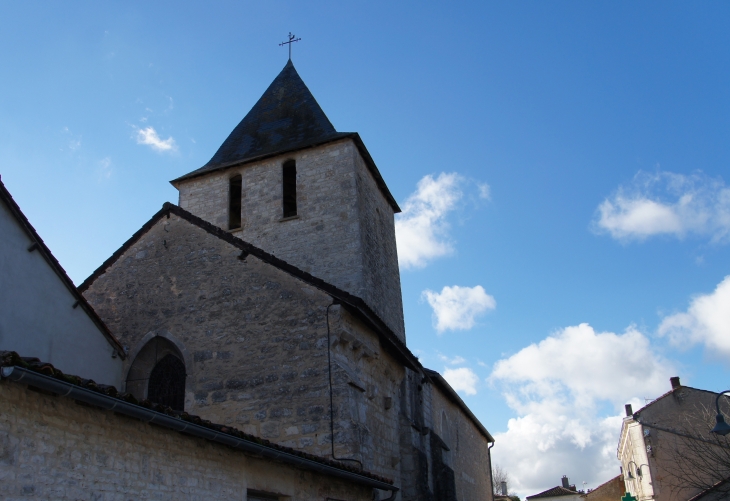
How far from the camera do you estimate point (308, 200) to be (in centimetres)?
1508

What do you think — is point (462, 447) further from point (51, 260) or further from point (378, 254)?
point (51, 260)

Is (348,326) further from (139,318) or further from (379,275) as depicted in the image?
(379,275)

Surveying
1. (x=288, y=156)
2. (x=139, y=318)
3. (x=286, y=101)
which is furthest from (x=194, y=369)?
(x=286, y=101)

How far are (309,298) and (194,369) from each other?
201 cm

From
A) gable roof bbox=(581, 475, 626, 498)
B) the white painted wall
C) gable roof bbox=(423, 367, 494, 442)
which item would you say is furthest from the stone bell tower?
gable roof bbox=(581, 475, 626, 498)

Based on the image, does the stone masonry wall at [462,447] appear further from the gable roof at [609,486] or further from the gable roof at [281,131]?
the gable roof at [609,486]

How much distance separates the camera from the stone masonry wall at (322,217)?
1417 cm

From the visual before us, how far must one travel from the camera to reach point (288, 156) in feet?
52.0

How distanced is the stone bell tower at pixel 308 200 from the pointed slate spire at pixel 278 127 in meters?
0.03

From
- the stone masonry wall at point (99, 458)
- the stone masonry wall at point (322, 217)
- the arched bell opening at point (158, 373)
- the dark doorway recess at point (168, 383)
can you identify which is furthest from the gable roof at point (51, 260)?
the stone masonry wall at point (322, 217)

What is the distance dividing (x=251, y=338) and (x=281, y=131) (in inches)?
348

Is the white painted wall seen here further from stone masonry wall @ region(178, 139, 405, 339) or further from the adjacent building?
the adjacent building

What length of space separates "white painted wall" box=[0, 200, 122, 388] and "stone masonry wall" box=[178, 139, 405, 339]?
18.6ft

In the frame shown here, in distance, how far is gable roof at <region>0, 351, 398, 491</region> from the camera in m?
3.86
